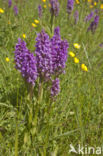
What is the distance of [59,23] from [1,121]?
2630mm

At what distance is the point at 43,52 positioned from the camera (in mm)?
1325

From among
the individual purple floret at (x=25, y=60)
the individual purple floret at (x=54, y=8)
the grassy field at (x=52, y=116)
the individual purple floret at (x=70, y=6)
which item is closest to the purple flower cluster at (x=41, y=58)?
the individual purple floret at (x=25, y=60)

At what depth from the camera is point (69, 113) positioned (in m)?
1.66

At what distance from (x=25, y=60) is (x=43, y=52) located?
0.14 metres

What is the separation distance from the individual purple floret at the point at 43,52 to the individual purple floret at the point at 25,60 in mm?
50

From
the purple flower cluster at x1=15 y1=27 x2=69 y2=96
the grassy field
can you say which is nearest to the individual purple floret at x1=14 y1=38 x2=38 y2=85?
the purple flower cluster at x1=15 y1=27 x2=69 y2=96

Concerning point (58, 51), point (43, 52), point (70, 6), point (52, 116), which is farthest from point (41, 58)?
point (70, 6)

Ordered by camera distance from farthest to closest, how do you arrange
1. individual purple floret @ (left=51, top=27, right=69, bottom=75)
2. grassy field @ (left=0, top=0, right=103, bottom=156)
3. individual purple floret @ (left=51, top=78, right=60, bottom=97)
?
individual purple floret @ (left=51, top=78, right=60, bottom=97) < individual purple floret @ (left=51, top=27, right=69, bottom=75) < grassy field @ (left=0, top=0, right=103, bottom=156)

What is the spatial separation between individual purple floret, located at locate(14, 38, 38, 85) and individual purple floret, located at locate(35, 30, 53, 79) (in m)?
0.05

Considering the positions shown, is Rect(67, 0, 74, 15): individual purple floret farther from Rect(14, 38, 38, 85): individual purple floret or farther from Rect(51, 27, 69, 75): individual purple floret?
Rect(14, 38, 38, 85): individual purple floret

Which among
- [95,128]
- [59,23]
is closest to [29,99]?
[95,128]

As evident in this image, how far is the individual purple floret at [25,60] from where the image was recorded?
4.37ft

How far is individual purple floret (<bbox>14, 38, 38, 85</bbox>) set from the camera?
1331 millimetres

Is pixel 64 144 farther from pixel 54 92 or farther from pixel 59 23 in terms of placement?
pixel 59 23
